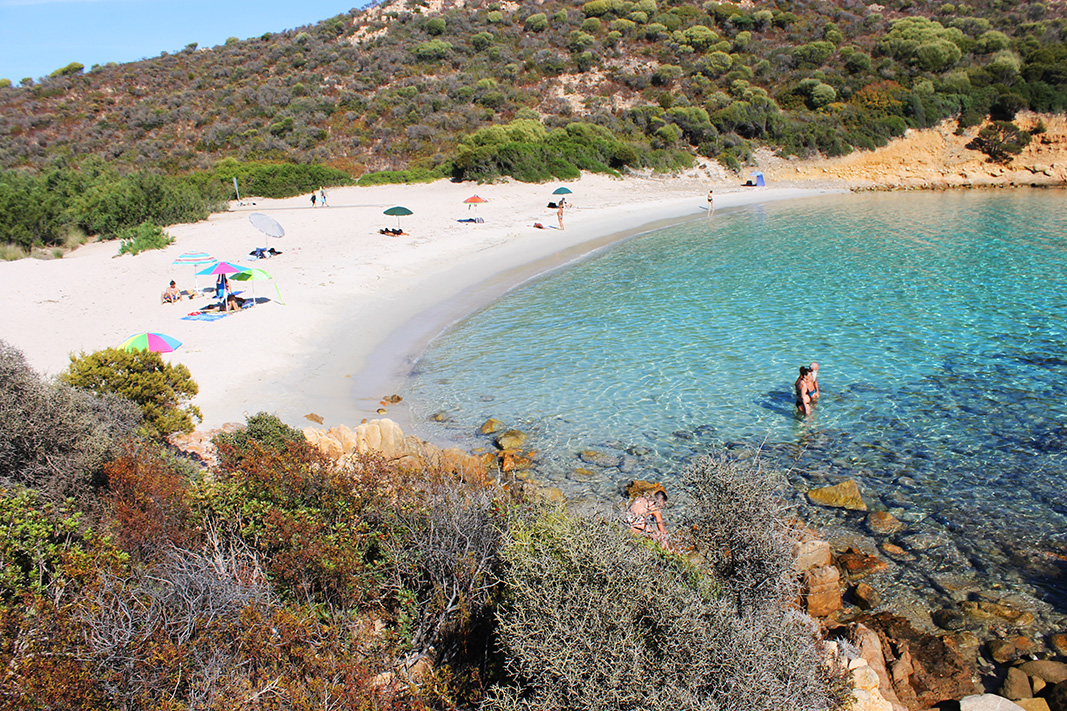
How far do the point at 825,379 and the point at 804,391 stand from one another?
6.20 ft

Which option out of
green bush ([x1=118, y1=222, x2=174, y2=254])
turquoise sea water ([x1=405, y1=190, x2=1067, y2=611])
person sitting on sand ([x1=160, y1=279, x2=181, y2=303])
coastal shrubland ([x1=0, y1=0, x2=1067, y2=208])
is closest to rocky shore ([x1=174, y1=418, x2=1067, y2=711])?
turquoise sea water ([x1=405, y1=190, x2=1067, y2=611])

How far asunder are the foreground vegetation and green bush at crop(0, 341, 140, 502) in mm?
26

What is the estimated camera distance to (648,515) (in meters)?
7.30

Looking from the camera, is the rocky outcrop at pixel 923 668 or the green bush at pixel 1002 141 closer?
the rocky outcrop at pixel 923 668

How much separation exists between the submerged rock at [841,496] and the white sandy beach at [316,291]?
7771 mm

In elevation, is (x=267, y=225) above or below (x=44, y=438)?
above

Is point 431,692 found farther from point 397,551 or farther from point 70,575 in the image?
point 70,575

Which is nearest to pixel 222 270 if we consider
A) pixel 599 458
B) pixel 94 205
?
pixel 599 458

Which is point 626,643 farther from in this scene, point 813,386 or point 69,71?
point 69,71

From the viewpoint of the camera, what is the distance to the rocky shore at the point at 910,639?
563cm

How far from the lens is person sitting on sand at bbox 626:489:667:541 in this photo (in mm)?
6666

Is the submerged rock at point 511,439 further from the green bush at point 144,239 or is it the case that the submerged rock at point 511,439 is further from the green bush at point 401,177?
the green bush at point 401,177

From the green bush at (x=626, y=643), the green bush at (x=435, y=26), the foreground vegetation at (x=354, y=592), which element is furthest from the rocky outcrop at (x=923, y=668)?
the green bush at (x=435, y=26)

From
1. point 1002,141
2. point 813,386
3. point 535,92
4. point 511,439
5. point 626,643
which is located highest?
point 535,92
